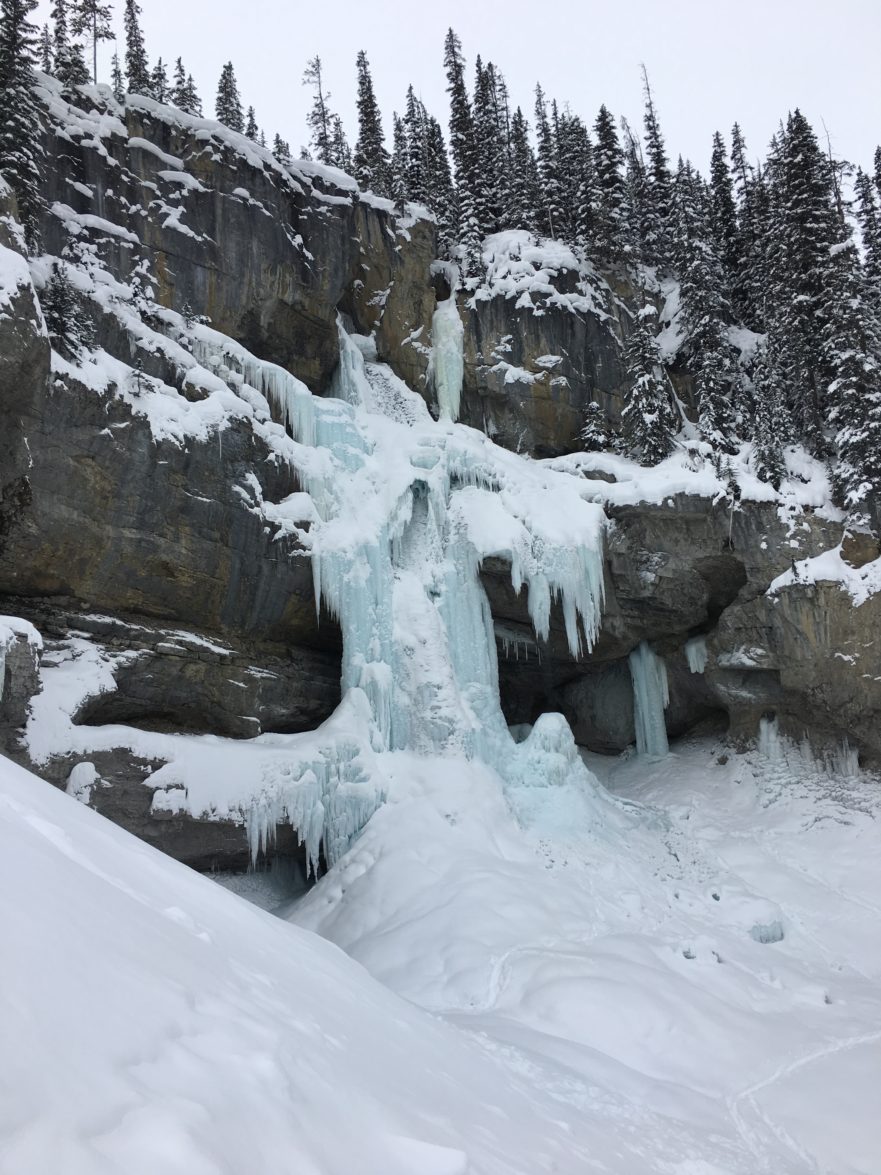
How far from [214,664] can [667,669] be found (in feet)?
42.7

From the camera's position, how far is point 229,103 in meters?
38.7

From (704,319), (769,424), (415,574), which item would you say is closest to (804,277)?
(704,319)

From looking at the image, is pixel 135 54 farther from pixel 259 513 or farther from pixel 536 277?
pixel 259 513

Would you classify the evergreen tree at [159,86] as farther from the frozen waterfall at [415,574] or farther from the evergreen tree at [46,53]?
the frozen waterfall at [415,574]

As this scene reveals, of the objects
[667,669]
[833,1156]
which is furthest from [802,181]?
[833,1156]

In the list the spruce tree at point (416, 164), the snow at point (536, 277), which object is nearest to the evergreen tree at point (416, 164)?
the spruce tree at point (416, 164)

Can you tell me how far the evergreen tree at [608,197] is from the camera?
90.8 feet

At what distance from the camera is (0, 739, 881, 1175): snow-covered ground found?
2389mm

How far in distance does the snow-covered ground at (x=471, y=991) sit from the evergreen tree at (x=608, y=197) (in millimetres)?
18365

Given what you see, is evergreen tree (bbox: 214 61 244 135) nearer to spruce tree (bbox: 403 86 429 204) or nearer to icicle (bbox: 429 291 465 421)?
spruce tree (bbox: 403 86 429 204)

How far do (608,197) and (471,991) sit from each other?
2809cm

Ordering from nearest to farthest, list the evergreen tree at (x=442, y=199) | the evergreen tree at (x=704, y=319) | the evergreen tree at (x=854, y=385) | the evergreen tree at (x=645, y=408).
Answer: the evergreen tree at (x=854, y=385), the evergreen tree at (x=645, y=408), the evergreen tree at (x=704, y=319), the evergreen tree at (x=442, y=199)

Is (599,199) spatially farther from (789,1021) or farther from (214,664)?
(789,1021)

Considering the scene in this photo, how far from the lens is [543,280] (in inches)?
992
